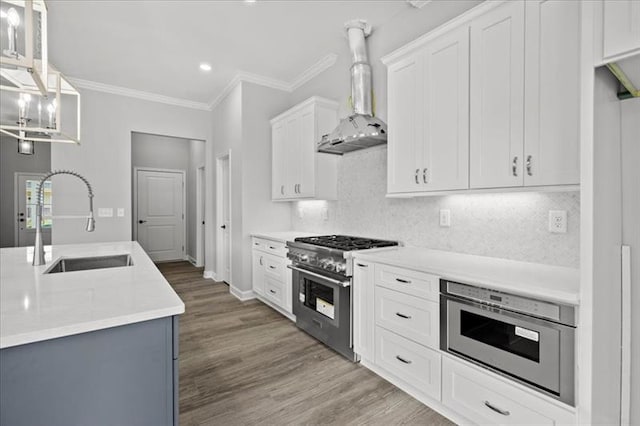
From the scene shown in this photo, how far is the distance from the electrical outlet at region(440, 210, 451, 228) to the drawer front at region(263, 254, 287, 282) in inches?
71.2

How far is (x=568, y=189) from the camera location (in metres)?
1.59

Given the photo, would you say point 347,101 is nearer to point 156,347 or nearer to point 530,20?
point 530,20

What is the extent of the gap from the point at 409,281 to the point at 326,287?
98 centimetres

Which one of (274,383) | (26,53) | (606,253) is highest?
(26,53)

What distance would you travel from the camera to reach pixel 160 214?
7102mm

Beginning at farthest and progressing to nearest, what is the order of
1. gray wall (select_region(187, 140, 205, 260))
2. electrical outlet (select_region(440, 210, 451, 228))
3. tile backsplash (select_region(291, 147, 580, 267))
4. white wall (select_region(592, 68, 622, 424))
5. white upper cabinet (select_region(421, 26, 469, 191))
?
gray wall (select_region(187, 140, 205, 260)), electrical outlet (select_region(440, 210, 451, 228)), white upper cabinet (select_region(421, 26, 469, 191)), tile backsplash (select_region(291, 147, 580, 267)), white wall (select_region(592, 68, 622, 424))

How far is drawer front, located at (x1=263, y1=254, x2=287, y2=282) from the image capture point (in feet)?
11.6

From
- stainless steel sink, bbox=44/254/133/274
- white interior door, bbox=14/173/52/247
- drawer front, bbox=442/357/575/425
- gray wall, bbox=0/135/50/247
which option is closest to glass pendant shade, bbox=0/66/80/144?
stainless steel sink, bbox=44/254/133/274

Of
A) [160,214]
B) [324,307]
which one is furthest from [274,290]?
[160,214]

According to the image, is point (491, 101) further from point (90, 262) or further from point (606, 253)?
point (90, 262)

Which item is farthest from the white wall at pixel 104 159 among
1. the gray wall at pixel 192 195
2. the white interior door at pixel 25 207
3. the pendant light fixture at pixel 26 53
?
the white interior door at pixel 25 207

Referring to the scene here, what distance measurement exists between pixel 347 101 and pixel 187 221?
544 centimetres

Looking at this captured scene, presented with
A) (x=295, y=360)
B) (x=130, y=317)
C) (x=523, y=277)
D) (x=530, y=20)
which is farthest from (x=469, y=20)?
(x=295, y=360)

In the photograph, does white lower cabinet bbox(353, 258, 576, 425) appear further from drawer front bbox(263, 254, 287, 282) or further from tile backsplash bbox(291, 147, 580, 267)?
drawer front bbox(263, 254, 287, 282)
